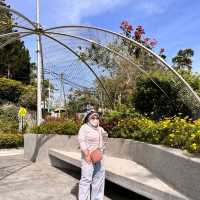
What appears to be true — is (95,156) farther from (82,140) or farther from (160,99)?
(160,99)

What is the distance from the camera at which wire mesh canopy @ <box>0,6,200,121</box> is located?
10.0 meters

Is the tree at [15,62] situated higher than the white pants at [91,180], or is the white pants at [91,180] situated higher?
the tree at [15,62]

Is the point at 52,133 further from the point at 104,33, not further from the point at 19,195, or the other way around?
the point at 19,195

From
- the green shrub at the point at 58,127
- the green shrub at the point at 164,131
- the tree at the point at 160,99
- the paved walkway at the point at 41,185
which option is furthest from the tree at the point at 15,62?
the green shrub at the point at 164,131

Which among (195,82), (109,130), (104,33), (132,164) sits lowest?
(132,164)

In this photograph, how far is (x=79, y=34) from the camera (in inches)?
411

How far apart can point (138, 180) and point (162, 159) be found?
1.69 feet

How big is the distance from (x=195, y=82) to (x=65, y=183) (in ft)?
20.5

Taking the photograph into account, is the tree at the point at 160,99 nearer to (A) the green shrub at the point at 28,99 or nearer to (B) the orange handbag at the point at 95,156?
(B) the orange handbag at the point at 95,156

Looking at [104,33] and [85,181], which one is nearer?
[85,181]

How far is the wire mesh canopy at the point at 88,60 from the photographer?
1000 centimetres

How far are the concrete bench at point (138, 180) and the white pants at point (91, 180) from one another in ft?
1.23

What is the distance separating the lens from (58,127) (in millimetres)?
11023

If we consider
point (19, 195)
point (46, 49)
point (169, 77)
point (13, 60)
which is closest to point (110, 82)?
point (46, 49)
